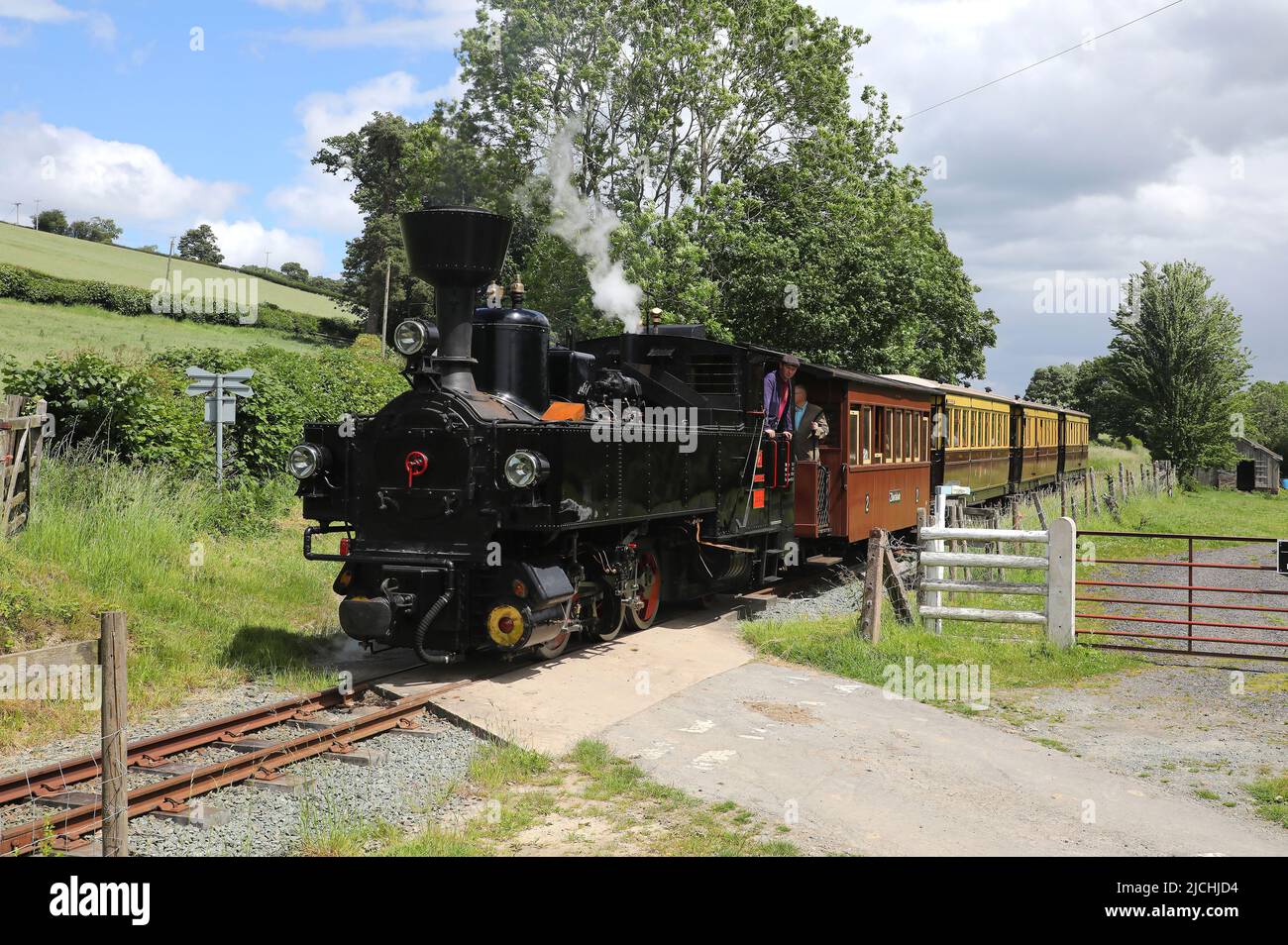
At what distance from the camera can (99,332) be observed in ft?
113

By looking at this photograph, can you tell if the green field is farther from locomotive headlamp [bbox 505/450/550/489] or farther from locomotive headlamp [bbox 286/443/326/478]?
locomotive headlamp [bbox 505/450/550/489]

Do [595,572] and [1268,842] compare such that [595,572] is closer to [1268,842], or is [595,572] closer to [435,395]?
[435,395]

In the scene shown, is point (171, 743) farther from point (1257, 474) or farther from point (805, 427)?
point (1257, 474)

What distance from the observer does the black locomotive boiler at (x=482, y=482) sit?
27.5 feet

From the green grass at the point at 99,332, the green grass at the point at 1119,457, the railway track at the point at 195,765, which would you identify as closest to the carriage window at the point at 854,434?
the railway track at the point at 195,765

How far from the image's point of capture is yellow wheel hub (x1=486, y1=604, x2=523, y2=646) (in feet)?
26.8

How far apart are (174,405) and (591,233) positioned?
9182 mm

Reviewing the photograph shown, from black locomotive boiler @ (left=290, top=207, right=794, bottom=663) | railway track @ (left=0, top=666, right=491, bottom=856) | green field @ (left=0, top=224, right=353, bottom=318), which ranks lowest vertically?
railway track @ (left=0, top=666, right=491, bottom=856)

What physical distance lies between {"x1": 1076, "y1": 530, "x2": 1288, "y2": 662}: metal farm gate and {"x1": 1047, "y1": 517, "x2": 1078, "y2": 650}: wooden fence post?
24cm

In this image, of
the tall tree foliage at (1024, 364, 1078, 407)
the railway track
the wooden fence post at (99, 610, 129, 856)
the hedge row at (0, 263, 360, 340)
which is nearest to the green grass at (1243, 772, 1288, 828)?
the railway track

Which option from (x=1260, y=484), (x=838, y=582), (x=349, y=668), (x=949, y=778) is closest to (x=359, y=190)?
(x=1260, y=484)

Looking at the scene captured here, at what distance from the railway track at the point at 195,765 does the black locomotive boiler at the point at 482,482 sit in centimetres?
80

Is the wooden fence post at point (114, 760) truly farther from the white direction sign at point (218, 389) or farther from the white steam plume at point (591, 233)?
the white steam plume at point (591, 233)

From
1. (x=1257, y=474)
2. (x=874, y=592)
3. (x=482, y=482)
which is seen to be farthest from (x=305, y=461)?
(x=1257, y=474)
